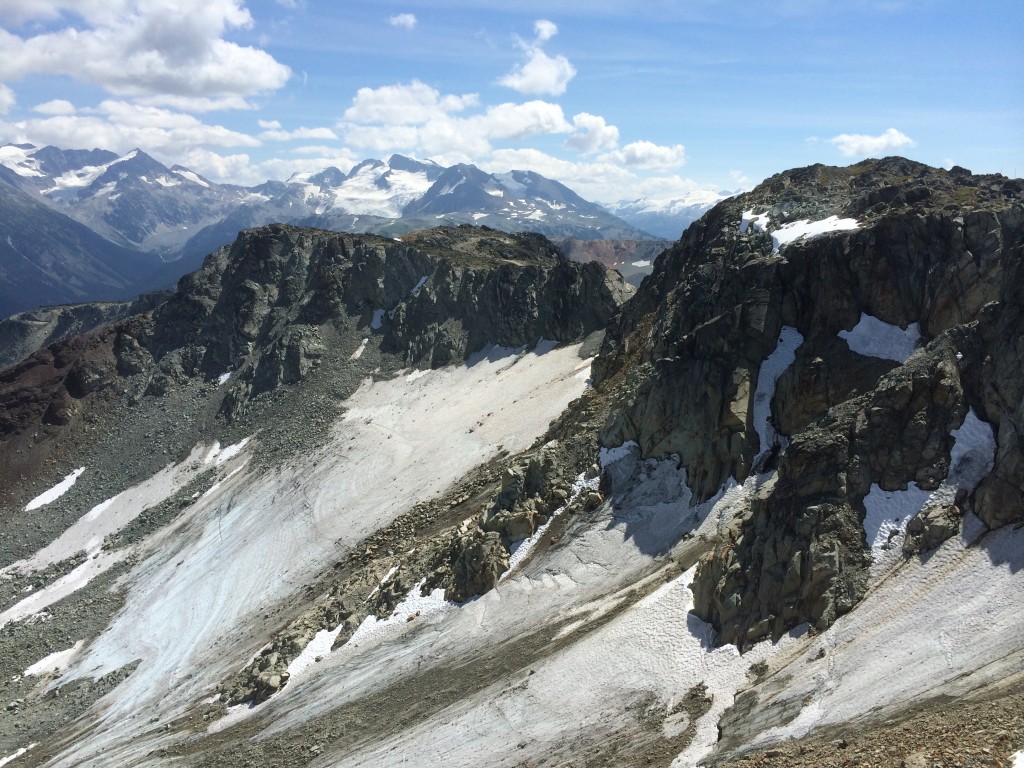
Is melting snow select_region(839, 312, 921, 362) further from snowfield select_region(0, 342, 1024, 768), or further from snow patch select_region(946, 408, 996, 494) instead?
snow patch select_region(946, 408, 996, 494)

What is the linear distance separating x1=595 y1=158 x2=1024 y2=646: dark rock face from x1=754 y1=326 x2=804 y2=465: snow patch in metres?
0.30

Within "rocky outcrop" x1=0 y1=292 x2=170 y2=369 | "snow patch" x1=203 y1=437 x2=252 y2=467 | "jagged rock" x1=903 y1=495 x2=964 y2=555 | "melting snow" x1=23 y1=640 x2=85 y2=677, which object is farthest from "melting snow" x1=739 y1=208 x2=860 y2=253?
"rocky outcrop" x1=0 y1=292 x2=170 y2=369

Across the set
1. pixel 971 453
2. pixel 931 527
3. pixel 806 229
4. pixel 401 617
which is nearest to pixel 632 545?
pixel 401 617

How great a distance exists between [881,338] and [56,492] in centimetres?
9184

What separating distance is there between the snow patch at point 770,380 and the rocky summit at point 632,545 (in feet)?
0.59

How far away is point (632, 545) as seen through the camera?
39031 mm

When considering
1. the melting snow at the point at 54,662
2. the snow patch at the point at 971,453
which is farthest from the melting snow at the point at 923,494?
the melting snow at the point at 54,662

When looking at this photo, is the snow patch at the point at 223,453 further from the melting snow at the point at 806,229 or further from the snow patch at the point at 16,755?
the melting snow at the point at 806,229

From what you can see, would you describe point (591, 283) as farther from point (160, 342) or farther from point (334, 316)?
point (160, 342)

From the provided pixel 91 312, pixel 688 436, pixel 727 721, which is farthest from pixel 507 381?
pixel 91 312

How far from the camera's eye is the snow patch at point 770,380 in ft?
127

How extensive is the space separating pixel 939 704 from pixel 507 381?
5582 cm

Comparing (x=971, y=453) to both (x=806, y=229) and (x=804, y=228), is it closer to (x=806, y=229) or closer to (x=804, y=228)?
(x=806, y=229)

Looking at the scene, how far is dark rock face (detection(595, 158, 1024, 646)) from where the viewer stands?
29.4m
